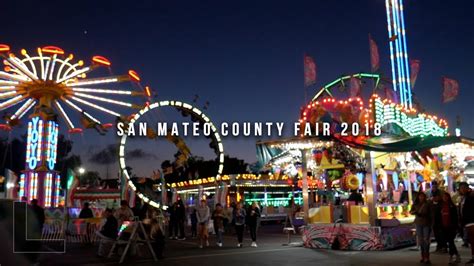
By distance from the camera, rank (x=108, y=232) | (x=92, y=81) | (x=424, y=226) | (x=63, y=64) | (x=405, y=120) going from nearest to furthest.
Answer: (x=424, y=226), (x=108, y=232), (x=405, y=120), (x=63, y=64), (x=92, y=81)

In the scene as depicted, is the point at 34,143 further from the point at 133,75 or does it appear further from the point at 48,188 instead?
the point at 133,75

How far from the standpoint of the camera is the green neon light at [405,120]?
13725 mm

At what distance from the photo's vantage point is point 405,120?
1499 centimetres

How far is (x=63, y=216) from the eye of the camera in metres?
18.3

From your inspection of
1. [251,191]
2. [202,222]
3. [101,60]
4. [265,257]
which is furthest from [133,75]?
[265,257]

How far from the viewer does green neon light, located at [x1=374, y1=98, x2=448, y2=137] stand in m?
13.7

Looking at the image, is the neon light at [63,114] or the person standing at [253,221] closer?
the person standing at [253,221]

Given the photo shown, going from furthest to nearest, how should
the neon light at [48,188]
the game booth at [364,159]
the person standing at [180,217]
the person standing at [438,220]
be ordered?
1. the neon light at [48,188]
2. the person standing at [180,217]
3. the game booth at [364,159]
4. the person standing at [438,220]

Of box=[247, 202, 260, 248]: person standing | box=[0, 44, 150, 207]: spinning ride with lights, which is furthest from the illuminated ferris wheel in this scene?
box=[247, 202, 260, 248]: person standing

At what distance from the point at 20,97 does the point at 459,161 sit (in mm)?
24749

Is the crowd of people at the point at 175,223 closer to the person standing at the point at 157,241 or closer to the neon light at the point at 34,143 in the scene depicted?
the person standing at the point at 157,241

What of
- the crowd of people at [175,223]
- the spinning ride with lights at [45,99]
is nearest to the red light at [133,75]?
the spinning ride with lights at [45,99]

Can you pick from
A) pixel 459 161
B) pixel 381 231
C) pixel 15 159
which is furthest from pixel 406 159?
pixel 15 159

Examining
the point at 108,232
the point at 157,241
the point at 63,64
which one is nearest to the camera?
the point at 157,241
